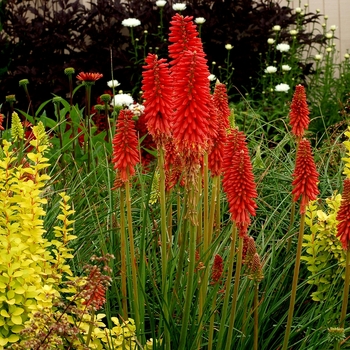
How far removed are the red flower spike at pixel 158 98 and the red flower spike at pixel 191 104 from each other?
0.05 m

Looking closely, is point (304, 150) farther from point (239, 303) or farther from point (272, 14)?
point (272, 14)

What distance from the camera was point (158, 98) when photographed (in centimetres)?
270

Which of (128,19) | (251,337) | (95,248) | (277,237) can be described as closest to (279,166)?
(277,237)

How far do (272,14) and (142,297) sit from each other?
6.30m

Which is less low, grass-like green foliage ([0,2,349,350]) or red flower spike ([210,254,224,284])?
red flower spike ([210,254,224,284])

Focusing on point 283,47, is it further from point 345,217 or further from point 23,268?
point 23,268

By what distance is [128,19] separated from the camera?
330 inches

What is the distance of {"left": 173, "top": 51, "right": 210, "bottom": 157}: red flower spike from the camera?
2.59 m

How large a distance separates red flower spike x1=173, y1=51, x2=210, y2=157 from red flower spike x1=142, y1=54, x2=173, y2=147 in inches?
1.8

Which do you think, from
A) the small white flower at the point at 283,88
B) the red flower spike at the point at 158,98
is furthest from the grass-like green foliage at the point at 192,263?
the small white flower at the point at 283,88

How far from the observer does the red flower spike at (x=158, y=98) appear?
2.70 meters

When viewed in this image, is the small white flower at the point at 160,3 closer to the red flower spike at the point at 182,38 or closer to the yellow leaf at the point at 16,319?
the red flower spike at the point at 182,38

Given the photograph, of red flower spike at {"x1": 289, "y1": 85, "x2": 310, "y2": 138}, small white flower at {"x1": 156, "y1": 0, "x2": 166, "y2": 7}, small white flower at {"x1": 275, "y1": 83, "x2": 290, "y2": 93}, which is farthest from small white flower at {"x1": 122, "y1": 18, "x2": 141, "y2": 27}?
red flower spike at {"x1": 289, "y1": 85, "x2": 310, "y2": 138}

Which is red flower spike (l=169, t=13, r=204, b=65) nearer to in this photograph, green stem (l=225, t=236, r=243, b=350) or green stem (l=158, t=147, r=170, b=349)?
green stem (l=158, t=147, r=170, b=349)
